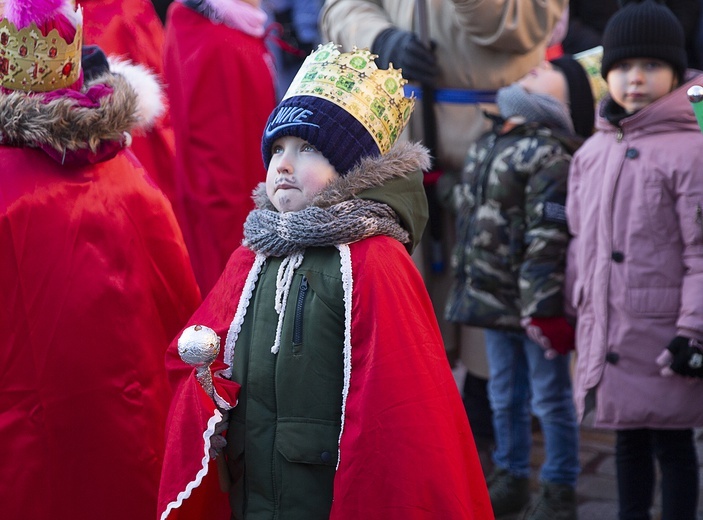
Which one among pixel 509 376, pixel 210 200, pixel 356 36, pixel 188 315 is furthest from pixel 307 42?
pixel 188 315

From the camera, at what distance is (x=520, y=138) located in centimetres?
485

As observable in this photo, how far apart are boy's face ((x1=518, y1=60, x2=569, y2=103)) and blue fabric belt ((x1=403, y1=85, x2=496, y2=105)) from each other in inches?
14.7

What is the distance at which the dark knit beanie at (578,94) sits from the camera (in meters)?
5.16

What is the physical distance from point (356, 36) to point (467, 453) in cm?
320

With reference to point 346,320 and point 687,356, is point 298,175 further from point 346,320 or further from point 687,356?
point 687,356

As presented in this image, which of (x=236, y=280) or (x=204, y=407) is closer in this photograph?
(x=204, y=407)

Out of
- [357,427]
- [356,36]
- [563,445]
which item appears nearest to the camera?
[357,427]

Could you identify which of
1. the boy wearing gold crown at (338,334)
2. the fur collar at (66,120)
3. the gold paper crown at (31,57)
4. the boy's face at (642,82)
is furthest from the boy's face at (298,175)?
the boy's face at (642,82)

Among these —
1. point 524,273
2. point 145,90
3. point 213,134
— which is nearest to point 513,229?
point 524,273

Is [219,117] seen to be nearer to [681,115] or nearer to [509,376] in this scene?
[509,376]

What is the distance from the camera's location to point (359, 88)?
10.1 ft

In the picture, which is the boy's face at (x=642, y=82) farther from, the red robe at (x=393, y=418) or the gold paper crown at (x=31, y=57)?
the gold paper crown at (x=31, y=57)

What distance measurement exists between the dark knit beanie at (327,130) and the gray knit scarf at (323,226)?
0.14 meters

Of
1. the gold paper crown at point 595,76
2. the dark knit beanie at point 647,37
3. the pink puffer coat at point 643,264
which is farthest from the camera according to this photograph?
the gold paper crown at point 595,76
